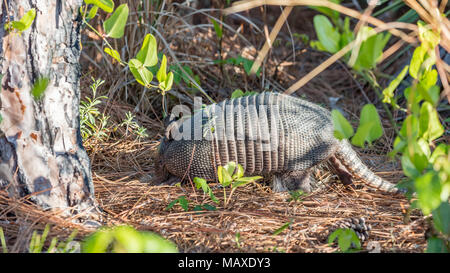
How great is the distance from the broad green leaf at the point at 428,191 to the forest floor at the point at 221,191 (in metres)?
0.65

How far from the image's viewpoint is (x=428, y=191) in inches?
76.9

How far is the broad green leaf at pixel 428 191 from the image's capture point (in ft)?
6.37

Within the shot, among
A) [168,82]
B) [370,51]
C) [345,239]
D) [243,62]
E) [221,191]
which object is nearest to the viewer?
[370,51]

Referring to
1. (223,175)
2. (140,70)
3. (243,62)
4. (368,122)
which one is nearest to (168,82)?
(140,70)

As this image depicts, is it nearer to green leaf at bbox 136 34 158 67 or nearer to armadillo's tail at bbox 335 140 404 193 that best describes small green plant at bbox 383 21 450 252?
green leaf at bbox 136 34 158 67

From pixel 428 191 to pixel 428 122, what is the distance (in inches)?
16.7

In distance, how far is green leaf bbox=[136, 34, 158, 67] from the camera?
2.83m

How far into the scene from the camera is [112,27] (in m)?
2.81

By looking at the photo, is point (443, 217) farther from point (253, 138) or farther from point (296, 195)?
point (253, 138)

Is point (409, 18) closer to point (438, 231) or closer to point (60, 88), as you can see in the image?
point (438, 231)

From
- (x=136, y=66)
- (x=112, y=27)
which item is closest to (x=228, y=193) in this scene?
(x=136, y=66)

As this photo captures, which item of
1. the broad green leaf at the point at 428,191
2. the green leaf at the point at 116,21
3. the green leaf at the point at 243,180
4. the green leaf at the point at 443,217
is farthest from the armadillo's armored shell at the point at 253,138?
the broad green leaf at the point at 428,191
